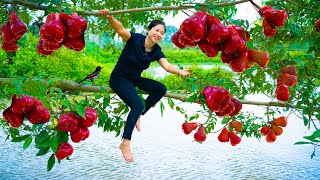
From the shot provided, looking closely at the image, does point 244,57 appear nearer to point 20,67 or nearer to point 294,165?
point 294,165

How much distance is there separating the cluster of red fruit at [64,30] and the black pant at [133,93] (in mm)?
829

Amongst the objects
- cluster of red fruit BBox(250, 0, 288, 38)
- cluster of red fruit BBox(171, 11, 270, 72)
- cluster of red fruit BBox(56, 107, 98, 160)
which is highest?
cluster of red fruit BBox(250, 0, 288, 38)

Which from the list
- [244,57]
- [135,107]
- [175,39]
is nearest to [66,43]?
[175,39]

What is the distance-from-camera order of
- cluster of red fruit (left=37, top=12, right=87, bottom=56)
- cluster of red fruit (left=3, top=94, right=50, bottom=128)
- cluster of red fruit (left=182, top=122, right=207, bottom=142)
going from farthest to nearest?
1. cluster of red fruit (left=182, top=122, right=207, bottom=142)
2. cluster of red fruit (left=3, top=94, right=50, bottom=128)
3. cluster of red fruit (left=37, top=12, right=87, bottom=56)

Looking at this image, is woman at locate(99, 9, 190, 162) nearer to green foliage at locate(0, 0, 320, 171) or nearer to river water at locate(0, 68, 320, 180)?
green foliage at locate(0, 0, 320, 171)

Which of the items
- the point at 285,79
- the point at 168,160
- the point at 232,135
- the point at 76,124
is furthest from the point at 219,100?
the point at 168,160

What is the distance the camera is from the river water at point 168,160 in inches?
219

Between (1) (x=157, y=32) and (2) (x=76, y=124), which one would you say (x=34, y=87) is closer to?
(2) (x=76, y=124)

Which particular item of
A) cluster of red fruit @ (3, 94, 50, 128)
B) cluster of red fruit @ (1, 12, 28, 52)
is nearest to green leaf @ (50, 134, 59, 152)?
cluster of red fruit @ (3, 94, 50, 128)

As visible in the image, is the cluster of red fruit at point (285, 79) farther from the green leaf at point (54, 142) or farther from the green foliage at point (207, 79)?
the green leaf at point (54, 142)

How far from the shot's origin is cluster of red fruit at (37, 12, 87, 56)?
99 centimetres

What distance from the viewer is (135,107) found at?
6.08 ft

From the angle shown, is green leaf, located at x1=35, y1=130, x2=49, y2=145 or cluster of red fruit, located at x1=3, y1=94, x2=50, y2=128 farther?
green leaf, located at x1=35, y1=130, x2=49, y2=145

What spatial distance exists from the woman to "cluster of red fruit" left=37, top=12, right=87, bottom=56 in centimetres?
79
